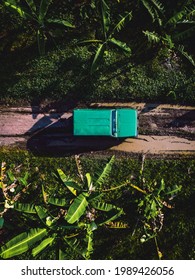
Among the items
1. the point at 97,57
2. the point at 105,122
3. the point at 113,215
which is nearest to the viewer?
the point at 113,215

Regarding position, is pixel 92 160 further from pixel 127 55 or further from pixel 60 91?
pixel 127 55

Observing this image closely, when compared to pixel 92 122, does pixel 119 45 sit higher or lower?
higher

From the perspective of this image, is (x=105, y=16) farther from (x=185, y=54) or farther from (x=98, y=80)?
(x=185, y=54)

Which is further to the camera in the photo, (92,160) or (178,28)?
(92,160)

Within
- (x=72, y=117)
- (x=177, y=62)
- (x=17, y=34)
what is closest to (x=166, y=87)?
(x=177, y=62)

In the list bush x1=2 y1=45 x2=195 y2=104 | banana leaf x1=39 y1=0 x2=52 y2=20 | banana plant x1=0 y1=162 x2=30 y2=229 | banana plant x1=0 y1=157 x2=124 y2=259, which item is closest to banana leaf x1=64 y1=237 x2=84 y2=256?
Answer: banana plant x1=0 y1=157 x2=124 y2=259

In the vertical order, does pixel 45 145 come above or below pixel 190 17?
below

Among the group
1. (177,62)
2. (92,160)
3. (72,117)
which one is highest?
(177,62)

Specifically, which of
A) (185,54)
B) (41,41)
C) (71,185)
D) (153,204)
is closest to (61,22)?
(41,41)
